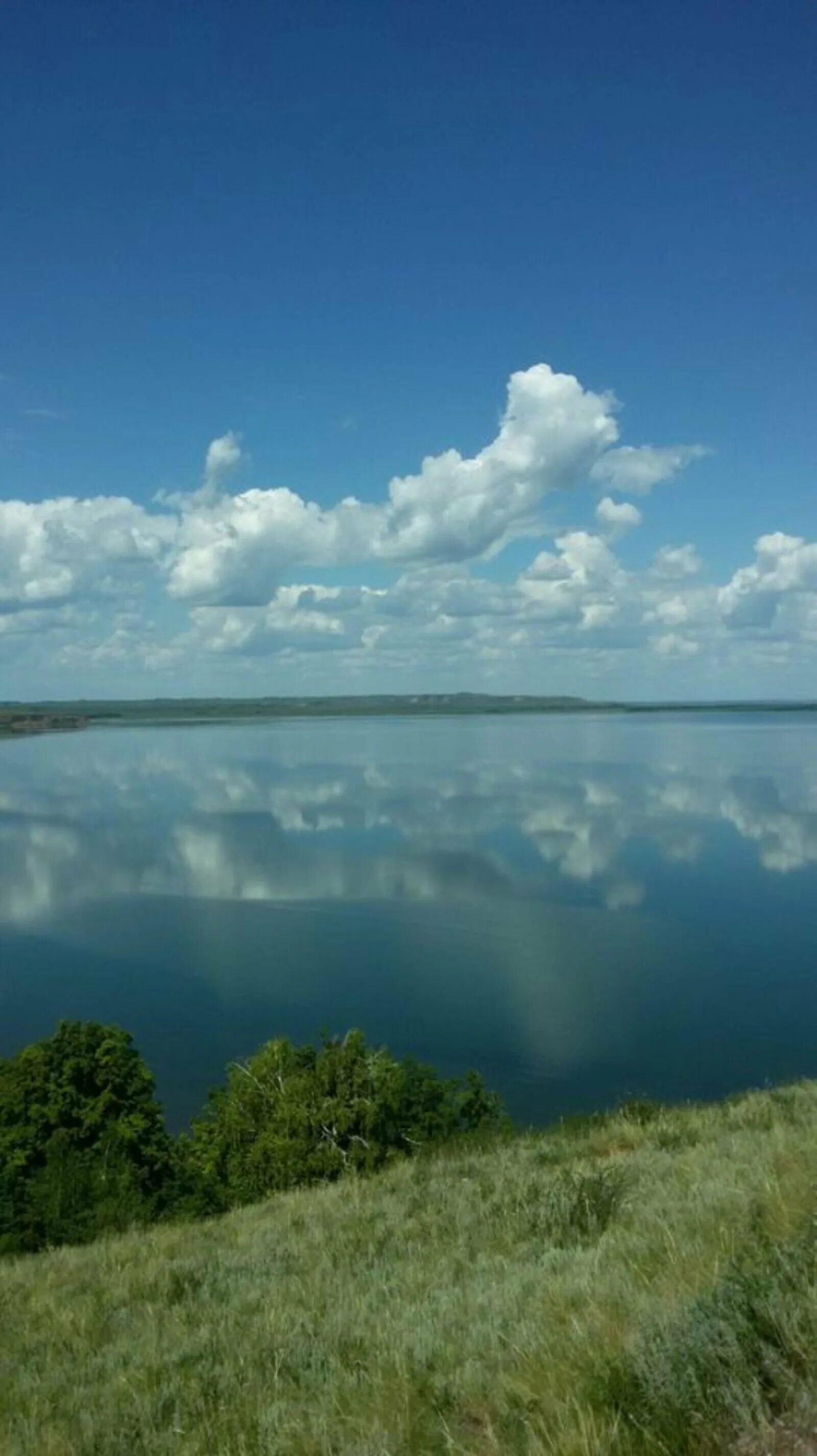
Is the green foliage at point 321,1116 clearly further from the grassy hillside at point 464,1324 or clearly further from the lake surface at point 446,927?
the grassy hillside at point 464,1324

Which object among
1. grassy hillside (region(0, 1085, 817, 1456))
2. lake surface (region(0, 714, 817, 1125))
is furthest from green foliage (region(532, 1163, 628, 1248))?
lake surface (region(0, 714, 817, 1125))

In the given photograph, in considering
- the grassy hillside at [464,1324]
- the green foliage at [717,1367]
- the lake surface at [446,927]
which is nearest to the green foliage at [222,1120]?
the lake surface at [446,927]

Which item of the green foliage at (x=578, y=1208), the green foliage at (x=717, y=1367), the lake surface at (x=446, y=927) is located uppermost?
the green foliage at (x=717, y=1367)

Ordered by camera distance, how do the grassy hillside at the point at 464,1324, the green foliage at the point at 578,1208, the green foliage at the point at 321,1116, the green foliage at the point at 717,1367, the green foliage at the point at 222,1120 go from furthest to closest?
the green foliage at the point at 321,1116 < the green foliage at the point at 222,1120 < the green foliage at the point at 578,1208 < the grassy hillside at the point at 464,1324 < the green foliage at the point at 717,1367

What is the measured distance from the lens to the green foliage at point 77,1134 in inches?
546

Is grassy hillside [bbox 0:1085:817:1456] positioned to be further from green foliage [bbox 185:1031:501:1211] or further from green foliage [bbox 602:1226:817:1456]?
green foliage [bbox 185:1031:501:1211]

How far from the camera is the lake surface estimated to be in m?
24.3

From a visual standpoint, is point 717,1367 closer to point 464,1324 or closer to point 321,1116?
point 464,1324

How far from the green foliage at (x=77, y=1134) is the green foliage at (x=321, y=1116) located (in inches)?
39.6

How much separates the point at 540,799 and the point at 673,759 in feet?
114

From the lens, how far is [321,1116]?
1698 cm

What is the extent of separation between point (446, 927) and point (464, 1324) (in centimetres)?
2967

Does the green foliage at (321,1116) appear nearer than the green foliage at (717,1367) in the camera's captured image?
No

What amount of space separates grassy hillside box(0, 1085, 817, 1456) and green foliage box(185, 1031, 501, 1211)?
722 cm
